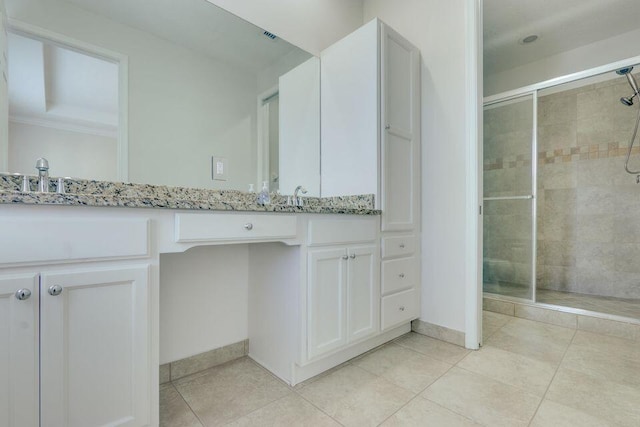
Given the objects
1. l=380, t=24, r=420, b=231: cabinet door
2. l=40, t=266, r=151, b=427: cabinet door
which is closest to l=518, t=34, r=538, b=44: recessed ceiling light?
l=380, t=24, r=420, b=231: cabinet door

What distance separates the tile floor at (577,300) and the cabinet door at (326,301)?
1.90 meters

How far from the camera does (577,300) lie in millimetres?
2576

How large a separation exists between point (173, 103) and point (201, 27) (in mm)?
473

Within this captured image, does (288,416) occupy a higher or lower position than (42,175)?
lower

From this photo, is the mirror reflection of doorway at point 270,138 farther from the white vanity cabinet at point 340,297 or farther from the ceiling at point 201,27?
the white vanity cabinet at point 340,297

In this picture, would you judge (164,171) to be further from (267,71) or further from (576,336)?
(576,336)

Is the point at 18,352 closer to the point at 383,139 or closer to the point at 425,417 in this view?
the point at 425,417

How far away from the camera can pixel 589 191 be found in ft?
9.50

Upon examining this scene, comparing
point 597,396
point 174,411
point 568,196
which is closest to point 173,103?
point 174,411

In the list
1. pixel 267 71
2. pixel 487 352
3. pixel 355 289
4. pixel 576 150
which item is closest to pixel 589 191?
pixel 576 150

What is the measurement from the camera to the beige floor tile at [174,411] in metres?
1.13

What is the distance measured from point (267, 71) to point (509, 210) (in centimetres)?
246

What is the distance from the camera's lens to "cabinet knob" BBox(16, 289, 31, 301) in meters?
0.75

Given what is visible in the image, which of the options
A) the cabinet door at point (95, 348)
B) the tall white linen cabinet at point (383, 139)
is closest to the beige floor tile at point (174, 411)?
the cabinet door at point (95, 348)
